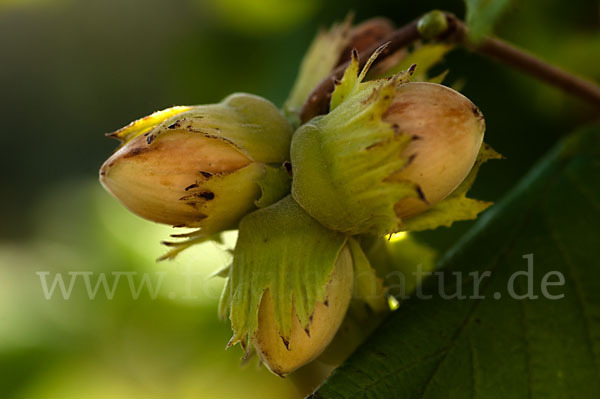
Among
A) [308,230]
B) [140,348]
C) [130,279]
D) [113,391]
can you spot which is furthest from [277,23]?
Result: [308,230]

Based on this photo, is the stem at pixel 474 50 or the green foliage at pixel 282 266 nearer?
the green foliage at pixel 282 266

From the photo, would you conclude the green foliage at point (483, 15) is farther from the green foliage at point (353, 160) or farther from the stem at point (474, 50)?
the green foliage at point (353, 160)

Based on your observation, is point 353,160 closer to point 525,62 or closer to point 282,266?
point 282,266

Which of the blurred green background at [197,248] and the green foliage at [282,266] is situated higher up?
the green foliage at [282,266]

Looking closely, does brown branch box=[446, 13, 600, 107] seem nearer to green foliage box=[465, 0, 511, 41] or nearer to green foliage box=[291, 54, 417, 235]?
green foliage box=[465, 0, 511, 41]

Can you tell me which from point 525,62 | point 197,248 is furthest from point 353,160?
point 197,248

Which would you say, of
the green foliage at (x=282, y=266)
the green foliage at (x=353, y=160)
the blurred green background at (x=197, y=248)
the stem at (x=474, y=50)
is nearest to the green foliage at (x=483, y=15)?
the stem at (x=474, y=50)
